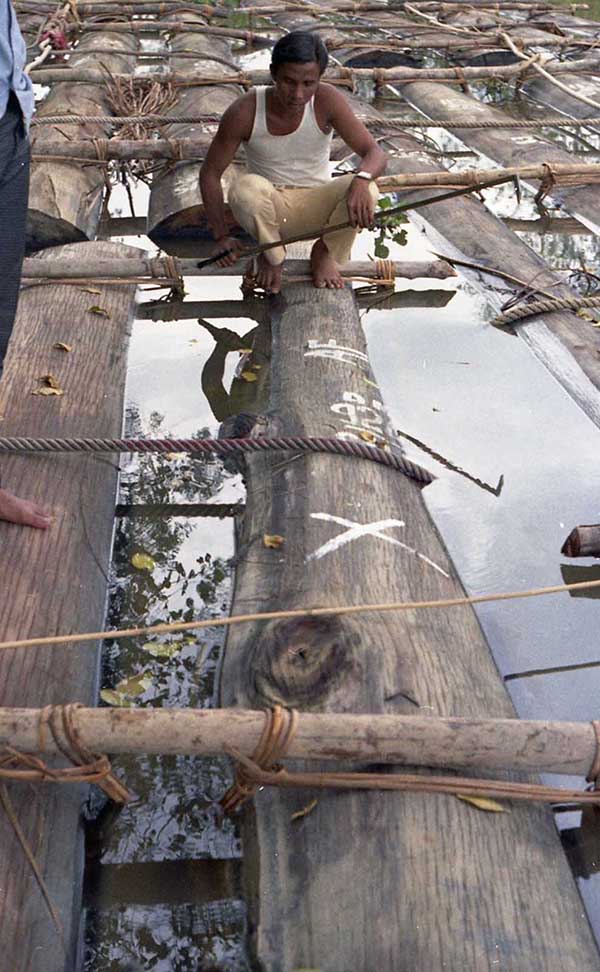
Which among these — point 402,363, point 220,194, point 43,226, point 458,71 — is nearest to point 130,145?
point 43,226

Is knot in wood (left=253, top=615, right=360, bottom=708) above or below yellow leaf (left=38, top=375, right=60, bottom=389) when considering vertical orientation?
below

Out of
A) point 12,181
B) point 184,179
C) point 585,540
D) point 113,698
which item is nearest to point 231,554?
point 113,698

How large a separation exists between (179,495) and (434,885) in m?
1.97

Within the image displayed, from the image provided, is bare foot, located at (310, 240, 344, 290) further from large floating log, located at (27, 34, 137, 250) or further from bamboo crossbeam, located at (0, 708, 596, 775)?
bamboo crossbeam, located at (0, 708, 596, 775)

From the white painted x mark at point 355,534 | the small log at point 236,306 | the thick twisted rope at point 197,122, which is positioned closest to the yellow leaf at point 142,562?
the white painted x mark at point 355,534

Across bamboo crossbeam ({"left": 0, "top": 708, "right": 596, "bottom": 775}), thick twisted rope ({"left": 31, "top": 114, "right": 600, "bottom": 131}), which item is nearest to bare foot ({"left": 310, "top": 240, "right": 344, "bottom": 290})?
thick twisted rope ({"left": 31, "top": 114, "right": 600, "bottom": 131})

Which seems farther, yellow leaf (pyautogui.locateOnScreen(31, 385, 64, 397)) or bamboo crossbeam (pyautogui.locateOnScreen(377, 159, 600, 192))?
bamboo crossbeam (pyautogui.locateOnScreen(377, 159, 600, 192))

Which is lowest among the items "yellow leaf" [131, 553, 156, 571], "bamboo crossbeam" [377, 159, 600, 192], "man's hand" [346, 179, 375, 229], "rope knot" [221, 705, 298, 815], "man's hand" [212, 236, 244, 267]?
"rope knot" [221, 705, 298, 815]

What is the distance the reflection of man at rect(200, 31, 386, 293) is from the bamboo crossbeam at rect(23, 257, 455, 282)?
0.10 meters

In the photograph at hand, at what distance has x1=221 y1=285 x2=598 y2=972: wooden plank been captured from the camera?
1.69 metres

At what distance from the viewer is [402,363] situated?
445 cm

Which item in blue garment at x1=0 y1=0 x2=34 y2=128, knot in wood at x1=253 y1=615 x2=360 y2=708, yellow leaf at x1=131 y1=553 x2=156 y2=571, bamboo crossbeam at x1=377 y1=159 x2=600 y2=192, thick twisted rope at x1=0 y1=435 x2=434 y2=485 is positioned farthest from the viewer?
bamboo crossbeam at x1=377 y1=159 x2=600 y2=192

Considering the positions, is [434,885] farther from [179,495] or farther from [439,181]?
[439,181]

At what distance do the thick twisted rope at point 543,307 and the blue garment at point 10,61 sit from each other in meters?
2.51
